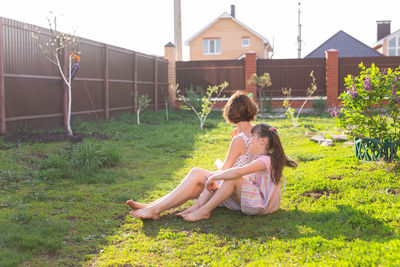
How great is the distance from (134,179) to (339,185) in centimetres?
258

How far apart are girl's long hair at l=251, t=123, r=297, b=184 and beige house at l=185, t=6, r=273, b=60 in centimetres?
2833

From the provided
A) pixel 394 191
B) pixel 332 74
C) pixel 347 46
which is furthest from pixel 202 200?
pixel 347 46

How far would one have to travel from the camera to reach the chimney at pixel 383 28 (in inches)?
1428

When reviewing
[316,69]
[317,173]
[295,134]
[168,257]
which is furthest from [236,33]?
[168,257]

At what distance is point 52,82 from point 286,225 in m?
7.19

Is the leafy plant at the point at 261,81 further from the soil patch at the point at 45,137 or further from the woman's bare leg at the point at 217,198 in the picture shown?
the woman's bare leg at the point at 217,198

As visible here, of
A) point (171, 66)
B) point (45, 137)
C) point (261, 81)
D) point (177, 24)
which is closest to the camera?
point (45, 137)

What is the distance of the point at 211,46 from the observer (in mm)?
31984

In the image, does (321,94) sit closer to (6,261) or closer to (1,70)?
(1,70)

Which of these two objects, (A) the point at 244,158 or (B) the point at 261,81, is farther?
(B) the point at 261,81

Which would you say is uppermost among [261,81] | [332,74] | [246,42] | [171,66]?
[246,42]

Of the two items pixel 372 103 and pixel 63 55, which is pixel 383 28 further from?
pixel 372 103

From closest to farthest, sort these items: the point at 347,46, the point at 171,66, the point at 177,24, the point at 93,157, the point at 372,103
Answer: the point at 372,103
the point at 93,157
the point at 171,66
the point at 177,24
the point at 347,46

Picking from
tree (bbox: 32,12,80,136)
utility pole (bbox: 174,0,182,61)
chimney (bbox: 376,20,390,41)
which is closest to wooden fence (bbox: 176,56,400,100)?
utility pole (bbox: 174,0,182,61)
